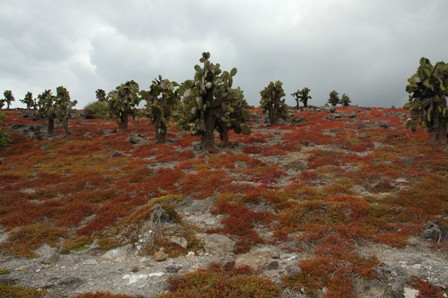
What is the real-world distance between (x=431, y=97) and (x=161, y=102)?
95.5 feet

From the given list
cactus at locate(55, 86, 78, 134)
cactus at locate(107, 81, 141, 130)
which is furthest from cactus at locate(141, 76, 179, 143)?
cactus at locate(55, 86, 78, 134)

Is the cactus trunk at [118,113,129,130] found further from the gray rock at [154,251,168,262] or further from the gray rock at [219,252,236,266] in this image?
the gray rock at [219,252,236,266]

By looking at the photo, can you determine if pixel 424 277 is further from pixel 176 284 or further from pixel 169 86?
pixel 169 86

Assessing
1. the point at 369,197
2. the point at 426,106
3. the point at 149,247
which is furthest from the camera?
the point at 426,106

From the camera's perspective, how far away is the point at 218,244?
1232 centimetres

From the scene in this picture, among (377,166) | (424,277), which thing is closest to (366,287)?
(424,277)

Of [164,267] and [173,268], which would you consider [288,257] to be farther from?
[164,267]

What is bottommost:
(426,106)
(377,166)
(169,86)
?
(377,166)

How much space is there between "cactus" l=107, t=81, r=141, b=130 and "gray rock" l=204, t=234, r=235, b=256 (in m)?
40.5

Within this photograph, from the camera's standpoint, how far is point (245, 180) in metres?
21.2

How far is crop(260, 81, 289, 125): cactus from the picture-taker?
53375 mm

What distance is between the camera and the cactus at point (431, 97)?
29.6 meters

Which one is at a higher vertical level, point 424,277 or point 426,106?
point 426,106

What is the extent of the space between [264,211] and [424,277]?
744 cm
